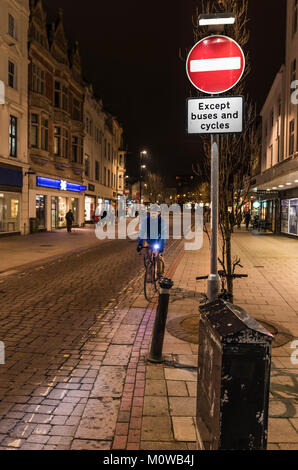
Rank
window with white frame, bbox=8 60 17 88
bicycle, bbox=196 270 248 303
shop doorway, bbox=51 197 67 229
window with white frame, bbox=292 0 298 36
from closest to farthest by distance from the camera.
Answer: bicycle, bbox=196 270 248 303, window with white frame, bbox=8 60 17 88, window with white frame, bbox=292 0 298 36, shop doorway, bbox=51 197 67 229

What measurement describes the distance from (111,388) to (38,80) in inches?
1034

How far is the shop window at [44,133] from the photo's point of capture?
87.9 ft

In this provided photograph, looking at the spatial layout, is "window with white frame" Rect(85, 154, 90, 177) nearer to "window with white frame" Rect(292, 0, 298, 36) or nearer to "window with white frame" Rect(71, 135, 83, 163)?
"window with white frame" Rect(71, 135, 83, 163)

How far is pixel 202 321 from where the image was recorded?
8.78 feet

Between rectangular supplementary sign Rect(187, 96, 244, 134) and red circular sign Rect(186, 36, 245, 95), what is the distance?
25cm

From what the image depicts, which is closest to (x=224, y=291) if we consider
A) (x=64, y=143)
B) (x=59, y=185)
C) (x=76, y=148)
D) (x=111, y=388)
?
(x=111, y=388)

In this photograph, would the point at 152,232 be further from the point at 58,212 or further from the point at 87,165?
the point at 87,165

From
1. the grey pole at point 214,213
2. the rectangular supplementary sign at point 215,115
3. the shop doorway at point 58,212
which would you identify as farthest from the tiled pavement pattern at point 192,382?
the shop doorway at point 58,212

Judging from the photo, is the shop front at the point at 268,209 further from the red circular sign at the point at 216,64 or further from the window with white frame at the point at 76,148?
the red circular sign at the point at 216,64

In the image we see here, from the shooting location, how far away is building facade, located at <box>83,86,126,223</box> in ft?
A: 127

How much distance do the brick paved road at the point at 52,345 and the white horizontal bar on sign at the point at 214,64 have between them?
13.3 ft

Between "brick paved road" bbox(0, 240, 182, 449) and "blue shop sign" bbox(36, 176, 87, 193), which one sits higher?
"blue shop sign" bbox(36, 176, 87, 193)

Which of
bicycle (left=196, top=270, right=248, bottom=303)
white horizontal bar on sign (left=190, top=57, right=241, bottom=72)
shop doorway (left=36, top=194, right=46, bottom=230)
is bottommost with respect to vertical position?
bicycle (left=196, top=270, right=248, bottom=303)

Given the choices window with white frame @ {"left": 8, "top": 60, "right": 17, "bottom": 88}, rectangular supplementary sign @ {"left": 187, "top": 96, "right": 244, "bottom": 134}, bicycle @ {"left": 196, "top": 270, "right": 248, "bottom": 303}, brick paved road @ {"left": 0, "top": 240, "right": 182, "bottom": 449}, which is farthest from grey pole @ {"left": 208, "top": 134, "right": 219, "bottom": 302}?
window with white frame @ {"left": 8, "top": 60, "right": 17, "bottom": 88}
